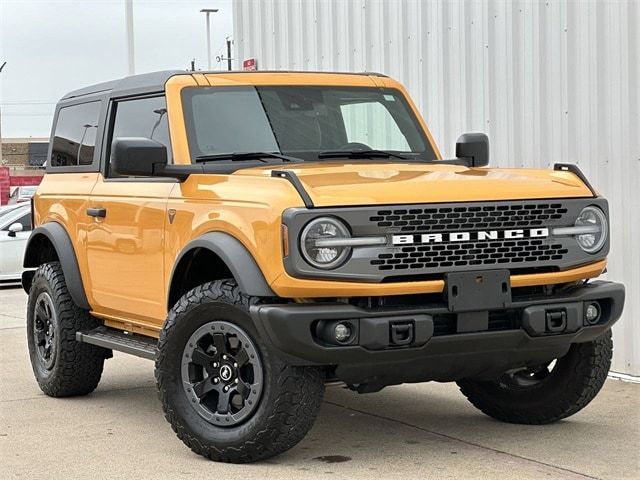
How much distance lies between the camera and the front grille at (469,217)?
5742 millimetres

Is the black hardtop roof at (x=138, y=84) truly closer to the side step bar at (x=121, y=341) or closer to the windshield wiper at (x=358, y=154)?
the windshield wiper at (x=358, y=154)

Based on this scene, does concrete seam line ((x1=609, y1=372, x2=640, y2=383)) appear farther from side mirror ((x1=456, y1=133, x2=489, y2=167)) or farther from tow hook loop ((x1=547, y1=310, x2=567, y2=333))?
tow hook loop ((x1=547, y1=310, x2=567, y2=333))

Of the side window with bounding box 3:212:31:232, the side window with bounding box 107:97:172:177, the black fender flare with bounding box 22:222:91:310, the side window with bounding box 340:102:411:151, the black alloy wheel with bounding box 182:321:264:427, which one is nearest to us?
the black alloy wheel with bounding box 182:321:264:427

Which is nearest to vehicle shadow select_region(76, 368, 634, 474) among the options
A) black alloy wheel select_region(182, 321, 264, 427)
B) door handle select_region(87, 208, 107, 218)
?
black alloy wheel select_region(182, 321, 264, 427)

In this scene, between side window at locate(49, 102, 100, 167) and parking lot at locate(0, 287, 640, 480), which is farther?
side window at locate(49, 102, 100, 167)

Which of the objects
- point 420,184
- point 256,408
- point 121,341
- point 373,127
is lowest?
point 256,408

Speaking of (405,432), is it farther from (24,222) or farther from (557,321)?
(24,222)

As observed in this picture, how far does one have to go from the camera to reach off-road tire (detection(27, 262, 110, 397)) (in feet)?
26.5

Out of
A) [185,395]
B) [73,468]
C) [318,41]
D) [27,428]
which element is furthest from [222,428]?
[318,41]

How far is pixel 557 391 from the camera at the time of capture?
6812 mm

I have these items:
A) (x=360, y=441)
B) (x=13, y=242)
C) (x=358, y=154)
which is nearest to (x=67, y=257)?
(x=358, y=154)

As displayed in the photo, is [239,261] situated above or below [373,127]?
below

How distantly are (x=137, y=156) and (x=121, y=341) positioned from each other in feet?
4.37

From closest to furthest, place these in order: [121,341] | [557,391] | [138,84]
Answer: [557,391] → [121,341] → [138,84]
